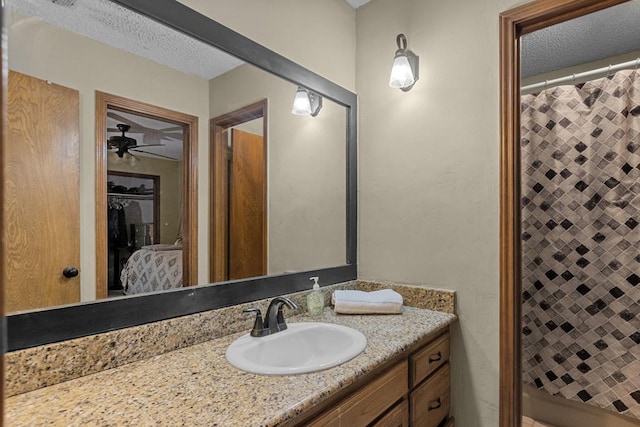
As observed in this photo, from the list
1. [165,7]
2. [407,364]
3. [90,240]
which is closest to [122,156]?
[90,240]

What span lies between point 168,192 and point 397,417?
3.53 ft

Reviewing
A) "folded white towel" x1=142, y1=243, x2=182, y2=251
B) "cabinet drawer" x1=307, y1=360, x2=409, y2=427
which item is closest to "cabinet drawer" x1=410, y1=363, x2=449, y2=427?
"cabinet drawer" x1=307, y1=360, x2=409, y2=427

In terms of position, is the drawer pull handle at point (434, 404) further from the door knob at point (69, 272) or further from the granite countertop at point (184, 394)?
the door knob at point (69, 272)

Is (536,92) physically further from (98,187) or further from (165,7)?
(98,187)

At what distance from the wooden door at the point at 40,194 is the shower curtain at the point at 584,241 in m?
2.33

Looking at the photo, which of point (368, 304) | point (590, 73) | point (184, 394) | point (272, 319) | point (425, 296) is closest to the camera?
point (184, 394)

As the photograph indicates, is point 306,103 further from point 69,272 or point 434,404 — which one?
point 434,404

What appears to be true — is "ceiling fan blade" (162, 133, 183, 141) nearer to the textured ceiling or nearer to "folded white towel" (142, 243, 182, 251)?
"folded white towel" (142, 243, 182, 251)

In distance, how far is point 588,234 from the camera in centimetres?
197

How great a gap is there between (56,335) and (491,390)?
1.57 metres

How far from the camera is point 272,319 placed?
1.26 meters

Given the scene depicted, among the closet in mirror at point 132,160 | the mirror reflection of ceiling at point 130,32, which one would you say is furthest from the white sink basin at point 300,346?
the mirror reflection of ceiling at point 130,32

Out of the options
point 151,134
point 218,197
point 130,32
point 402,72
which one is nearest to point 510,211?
point 402,72

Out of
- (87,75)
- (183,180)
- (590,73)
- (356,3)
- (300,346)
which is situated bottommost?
(300,346)
